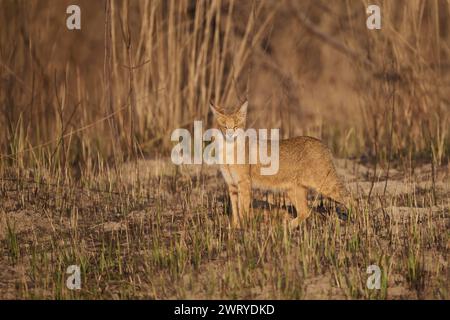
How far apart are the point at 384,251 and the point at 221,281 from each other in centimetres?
127

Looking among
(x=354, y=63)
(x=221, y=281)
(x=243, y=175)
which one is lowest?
(x=221, y=281)

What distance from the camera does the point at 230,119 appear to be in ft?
20.2

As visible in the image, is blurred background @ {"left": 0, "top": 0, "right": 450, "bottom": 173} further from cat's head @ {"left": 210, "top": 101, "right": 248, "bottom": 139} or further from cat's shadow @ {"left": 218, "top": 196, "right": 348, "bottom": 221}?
cat's head @ {"left": 210, "top": 101, "right": 248, "bottom": 139}

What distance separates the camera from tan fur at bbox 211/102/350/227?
6184mm

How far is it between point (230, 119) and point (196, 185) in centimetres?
142

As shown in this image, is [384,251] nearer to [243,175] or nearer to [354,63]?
[243,175]

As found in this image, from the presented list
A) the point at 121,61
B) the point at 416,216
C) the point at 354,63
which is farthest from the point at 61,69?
the point at 416,216

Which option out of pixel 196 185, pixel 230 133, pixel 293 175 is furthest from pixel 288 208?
pixel 196 185

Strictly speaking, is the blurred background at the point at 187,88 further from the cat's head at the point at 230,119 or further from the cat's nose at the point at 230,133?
the cat's nose at the point at 230,133

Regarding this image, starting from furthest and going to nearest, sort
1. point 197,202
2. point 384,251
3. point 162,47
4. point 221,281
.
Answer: point 162,47 < point 197,202 < point 384,251 < point 221,281

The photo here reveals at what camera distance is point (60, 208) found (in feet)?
21.2

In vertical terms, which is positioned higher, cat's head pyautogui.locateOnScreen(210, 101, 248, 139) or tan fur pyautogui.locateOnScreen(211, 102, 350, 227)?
cat's head pyautogui.locateOnScreen(210, 101, 248, 139)

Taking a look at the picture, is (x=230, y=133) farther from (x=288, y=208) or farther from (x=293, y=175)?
(x=288, y=208)

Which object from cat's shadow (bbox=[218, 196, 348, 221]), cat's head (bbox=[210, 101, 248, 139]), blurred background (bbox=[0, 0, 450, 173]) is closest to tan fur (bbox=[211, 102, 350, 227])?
cat's head (bbox=[210, 101, 248, 139])
